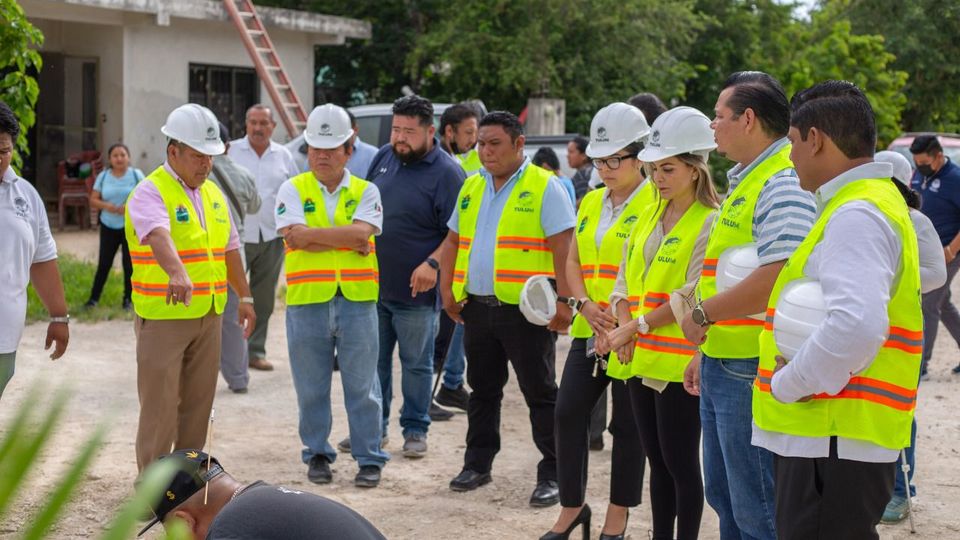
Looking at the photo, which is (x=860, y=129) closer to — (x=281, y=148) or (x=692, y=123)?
(x=692, y=123)

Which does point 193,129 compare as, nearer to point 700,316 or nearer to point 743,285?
point 700,316

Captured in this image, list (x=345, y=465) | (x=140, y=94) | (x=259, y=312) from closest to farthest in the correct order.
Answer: (x=345, y=465) → (x=259, y=312) → (x=140, y=94)

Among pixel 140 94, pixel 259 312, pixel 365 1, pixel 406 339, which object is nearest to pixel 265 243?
pixel 259 312

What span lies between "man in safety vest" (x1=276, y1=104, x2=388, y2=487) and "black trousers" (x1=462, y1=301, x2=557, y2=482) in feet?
1.73

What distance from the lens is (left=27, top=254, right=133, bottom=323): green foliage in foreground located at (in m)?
11.3

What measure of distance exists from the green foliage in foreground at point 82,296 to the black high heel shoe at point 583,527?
6.24m

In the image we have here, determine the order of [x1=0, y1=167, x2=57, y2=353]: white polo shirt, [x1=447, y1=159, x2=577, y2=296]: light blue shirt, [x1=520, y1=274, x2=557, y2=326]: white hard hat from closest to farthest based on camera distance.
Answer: [x1=0, y1=167, x2=57, y2=353]: white polo shirt < [x1=520, y1=274, x2=557, y2=326]: white hard hat < [x1=447, y1=159, x2=577, y2=296]: light blue shirt

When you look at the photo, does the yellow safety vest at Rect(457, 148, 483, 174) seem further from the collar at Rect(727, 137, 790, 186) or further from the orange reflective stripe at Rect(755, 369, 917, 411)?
the orange reflective stripe at Rect(755, 369, 917, 411)

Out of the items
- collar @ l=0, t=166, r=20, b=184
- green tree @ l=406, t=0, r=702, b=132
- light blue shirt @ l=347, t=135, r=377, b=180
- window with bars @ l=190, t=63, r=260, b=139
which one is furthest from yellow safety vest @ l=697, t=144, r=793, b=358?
green tree @ l=406, t=0, r=702, b=132

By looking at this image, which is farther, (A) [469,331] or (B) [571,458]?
(A) [469,331]

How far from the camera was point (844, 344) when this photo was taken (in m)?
3.05

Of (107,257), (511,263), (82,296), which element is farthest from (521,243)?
(82,296)

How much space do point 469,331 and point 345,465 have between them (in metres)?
1.19

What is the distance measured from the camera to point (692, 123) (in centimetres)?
461
